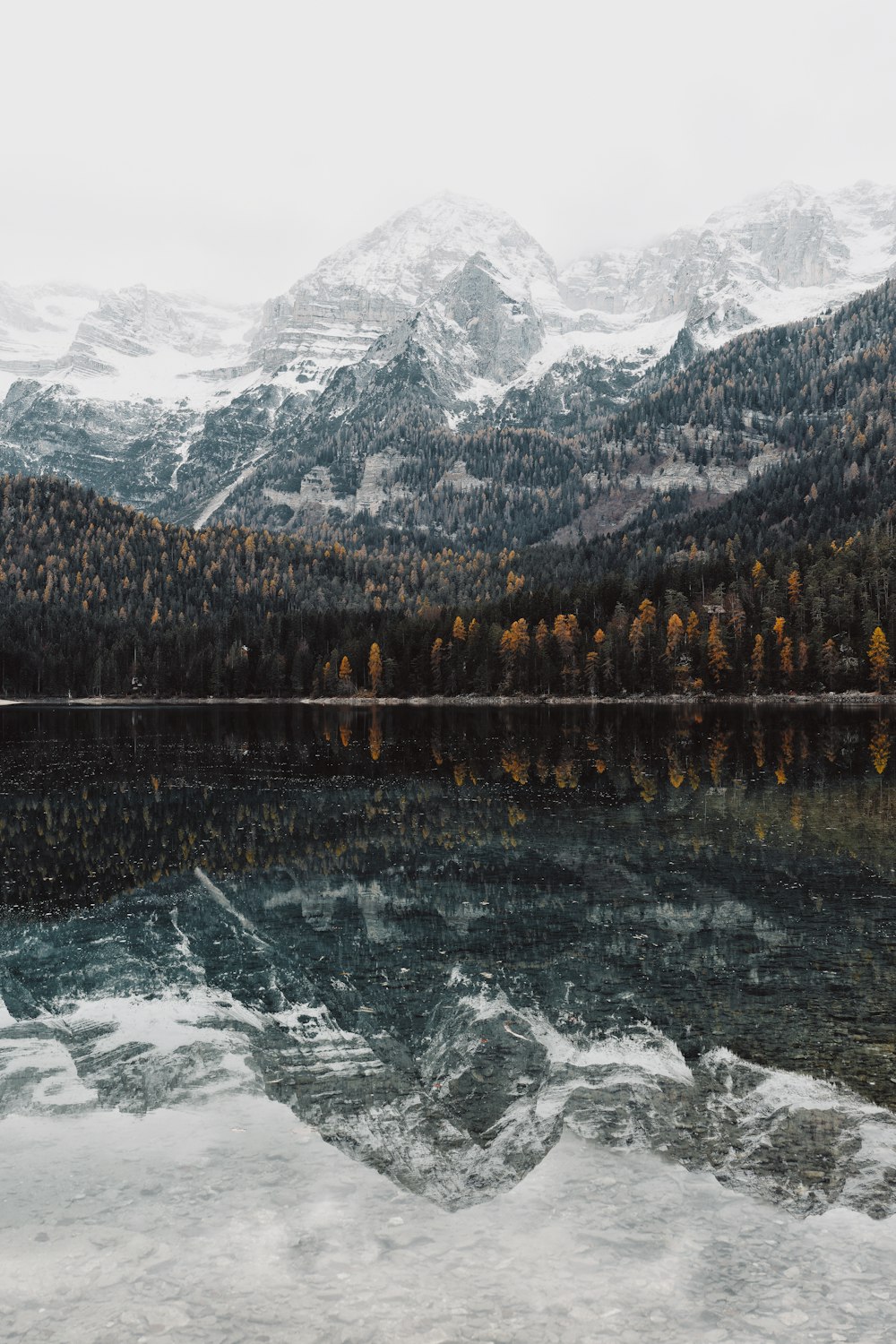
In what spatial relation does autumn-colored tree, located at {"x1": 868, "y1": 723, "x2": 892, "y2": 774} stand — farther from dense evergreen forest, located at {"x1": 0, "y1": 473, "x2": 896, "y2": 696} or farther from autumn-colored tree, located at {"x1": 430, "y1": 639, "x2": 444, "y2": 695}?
autumn-colored tree, located at {"x1": 430, "y1": 639, "x2": 444, "y2": 695}

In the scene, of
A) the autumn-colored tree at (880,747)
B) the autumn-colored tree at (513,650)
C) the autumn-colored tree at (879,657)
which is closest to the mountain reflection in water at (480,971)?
the autumn-colored tree at (880,747)

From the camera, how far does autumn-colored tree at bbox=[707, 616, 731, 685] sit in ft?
443

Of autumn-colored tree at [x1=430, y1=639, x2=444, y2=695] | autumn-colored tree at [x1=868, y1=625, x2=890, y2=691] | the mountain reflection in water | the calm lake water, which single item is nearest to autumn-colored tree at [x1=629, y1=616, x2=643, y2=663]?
autumn-colored tree at [x1=430, y1=639, x2=444, y2=695]

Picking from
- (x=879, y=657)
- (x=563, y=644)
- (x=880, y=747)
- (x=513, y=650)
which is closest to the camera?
(x=880, y=747)

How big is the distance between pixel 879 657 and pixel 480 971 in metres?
123

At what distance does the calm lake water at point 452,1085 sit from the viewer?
309 inches

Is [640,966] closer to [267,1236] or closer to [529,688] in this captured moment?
[267,1236]

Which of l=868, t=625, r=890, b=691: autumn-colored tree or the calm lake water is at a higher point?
l=868, t=625, r=890, b=691: autumn-colored tree

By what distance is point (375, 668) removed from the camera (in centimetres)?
15650

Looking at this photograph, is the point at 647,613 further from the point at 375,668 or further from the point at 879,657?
the point at 375,668

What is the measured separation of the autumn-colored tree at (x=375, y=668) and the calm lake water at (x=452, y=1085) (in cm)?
12449

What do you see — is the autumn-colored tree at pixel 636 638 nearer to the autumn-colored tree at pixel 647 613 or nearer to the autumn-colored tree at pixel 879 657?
the autumn-colored tree at pixel 647 613

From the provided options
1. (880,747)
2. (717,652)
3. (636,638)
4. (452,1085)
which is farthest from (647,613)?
(452,1085)

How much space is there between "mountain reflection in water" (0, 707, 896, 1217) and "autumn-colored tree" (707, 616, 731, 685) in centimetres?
9572
